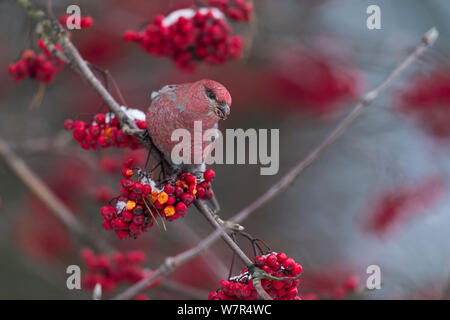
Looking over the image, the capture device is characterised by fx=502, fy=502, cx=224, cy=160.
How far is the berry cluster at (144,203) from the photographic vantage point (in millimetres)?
1477

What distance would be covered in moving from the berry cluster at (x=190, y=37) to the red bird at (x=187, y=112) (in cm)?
41

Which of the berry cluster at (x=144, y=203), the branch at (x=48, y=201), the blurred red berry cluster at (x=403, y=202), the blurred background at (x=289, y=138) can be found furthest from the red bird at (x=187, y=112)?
the blurred red berry cluster at (x=403, y=202)

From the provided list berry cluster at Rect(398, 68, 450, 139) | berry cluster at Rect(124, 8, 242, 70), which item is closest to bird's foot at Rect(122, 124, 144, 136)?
berry cluster at Rect(124, 8, 242, 70)

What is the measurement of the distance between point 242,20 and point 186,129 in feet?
2.86

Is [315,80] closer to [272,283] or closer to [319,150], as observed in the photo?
[319,150]

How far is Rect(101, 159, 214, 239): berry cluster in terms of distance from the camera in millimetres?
1477

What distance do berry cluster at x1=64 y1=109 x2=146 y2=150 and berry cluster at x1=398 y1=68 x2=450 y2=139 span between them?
89.3 inches

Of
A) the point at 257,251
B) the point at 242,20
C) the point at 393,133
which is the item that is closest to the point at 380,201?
the point at 393,133

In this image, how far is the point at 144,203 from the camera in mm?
1493

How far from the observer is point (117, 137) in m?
1.71

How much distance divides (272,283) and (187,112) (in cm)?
59

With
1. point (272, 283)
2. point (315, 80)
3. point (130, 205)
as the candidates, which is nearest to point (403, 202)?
point (315, 80)

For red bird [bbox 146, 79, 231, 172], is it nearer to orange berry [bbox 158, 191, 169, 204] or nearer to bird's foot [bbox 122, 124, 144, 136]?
bird's foot [bbox 122, 124, 144, 136]
